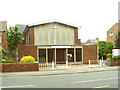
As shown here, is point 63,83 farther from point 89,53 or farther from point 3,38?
point 3,38

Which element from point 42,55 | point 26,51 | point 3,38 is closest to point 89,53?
point 42,55

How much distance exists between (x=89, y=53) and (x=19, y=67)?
12283mm

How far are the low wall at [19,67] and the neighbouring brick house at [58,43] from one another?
5.90 metres

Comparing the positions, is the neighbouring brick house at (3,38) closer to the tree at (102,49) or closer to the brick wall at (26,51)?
the brick wall at (26,51)

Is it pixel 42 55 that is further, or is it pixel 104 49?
pixel 104 49

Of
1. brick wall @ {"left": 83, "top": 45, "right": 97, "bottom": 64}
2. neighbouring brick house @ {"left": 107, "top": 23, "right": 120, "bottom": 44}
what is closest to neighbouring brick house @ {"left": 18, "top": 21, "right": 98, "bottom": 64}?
brick wall @ {"left": 83, "top": 45, "right": 97, "bottom": 64}

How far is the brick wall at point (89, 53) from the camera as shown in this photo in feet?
80.6

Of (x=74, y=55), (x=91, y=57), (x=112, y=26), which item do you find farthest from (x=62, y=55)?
(x=112, y=26)

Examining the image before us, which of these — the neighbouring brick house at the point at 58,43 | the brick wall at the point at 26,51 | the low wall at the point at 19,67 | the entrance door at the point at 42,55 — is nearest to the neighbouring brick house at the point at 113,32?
the neighbouring brick house at the point at 58,43

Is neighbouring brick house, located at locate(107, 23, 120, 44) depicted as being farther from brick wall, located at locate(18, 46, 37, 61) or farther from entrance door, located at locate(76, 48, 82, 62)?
brick wall, located at locate(18, 46, 37, 61)

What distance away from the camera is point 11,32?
22.4 m

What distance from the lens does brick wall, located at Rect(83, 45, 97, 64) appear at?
24578 millimetres

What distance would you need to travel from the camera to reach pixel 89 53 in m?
24.7

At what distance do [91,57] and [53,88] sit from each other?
16790mm
